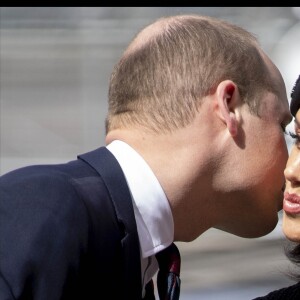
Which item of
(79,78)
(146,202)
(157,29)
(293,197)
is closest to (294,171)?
(293,197)

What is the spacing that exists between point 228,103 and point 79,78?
167cm

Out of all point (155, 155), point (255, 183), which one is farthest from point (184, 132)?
point (255, 183)

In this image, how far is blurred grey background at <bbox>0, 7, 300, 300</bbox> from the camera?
3.60 metres

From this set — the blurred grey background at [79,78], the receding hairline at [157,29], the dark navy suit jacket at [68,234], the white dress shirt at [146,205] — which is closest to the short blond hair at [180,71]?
the receding hairline at [157,29]

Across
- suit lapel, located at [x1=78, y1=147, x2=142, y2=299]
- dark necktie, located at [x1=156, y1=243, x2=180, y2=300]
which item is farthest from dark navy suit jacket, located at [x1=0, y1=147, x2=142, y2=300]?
dark necktie, located at [x1=156, y1=243, x2=180, y2=300]

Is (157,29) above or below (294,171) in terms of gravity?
above

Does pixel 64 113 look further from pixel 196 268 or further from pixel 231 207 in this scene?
pixel 231 207

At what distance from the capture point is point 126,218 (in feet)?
6.08

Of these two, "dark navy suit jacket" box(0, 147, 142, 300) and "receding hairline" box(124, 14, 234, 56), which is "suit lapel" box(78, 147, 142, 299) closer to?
"dark navy suit jacket" box(0, 147, 142, 300)

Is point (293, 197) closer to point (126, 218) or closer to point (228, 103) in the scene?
point (228, 103)

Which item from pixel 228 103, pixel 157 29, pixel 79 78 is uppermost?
pixel 157 29

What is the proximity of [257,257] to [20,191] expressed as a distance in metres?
1.99

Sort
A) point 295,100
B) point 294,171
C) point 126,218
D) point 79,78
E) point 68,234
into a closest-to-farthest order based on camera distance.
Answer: point 68,234, point 126,218, point 294,171, point 295,100, point 79,78

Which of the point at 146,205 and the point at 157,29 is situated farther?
the point at 157,29
